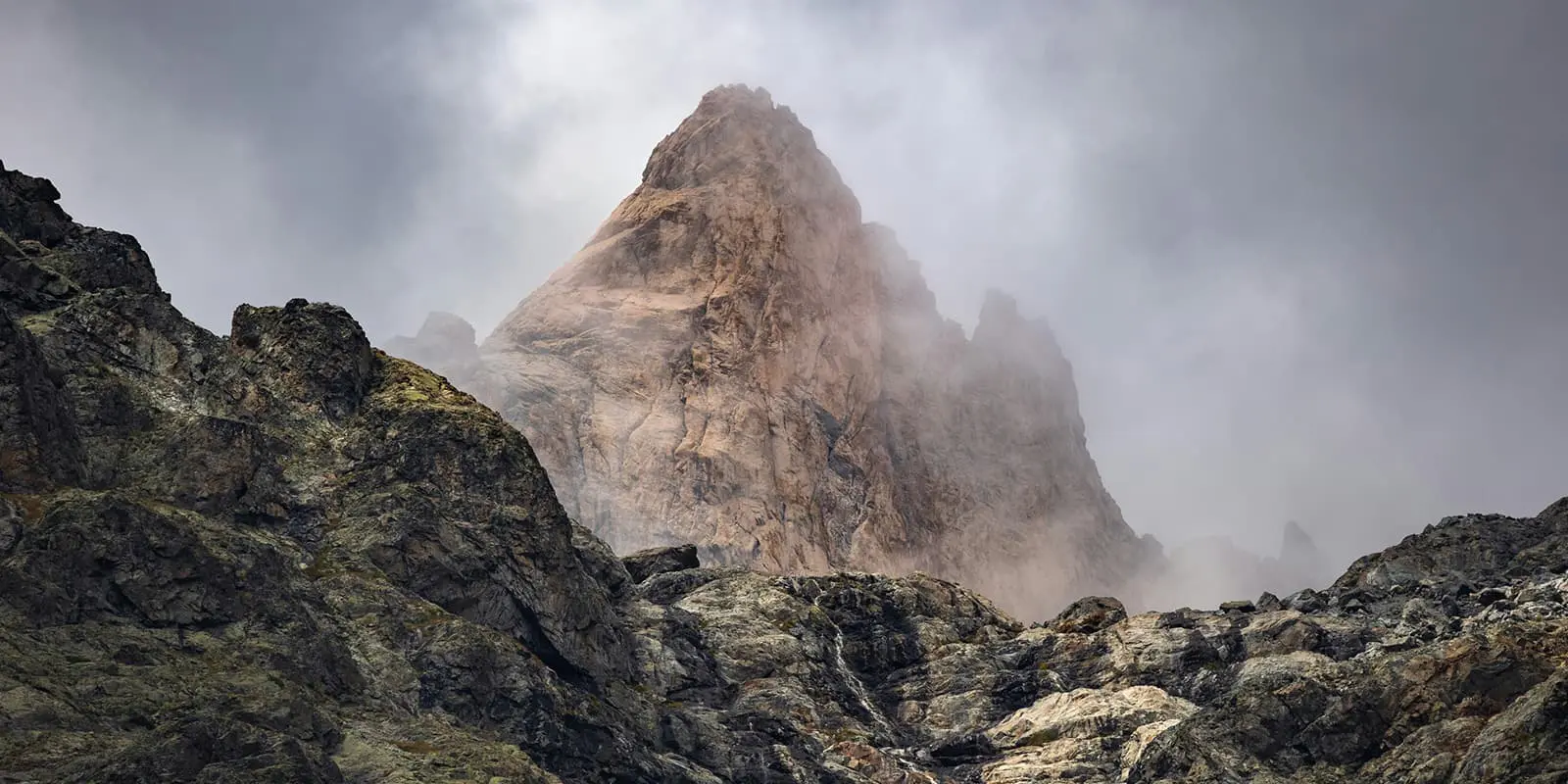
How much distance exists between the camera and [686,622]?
655ft

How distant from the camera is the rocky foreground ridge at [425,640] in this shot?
112m

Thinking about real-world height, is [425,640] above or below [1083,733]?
above

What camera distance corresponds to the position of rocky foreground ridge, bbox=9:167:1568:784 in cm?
11169

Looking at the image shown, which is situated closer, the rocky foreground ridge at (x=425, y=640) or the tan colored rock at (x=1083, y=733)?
the rocky foreground ridge at (x=425, y=640)

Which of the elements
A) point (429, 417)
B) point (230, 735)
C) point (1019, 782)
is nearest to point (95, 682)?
point (230, 735)

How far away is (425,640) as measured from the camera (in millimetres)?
145500

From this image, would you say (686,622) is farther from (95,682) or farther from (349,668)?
(95,682)

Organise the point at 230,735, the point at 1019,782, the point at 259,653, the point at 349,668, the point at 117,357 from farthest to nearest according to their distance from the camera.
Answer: the point at 1019,782 → the point at 117,357 → the point at 349,668 → the point at 259,653 → the point at 230,735

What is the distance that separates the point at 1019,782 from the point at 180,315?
11334 cm

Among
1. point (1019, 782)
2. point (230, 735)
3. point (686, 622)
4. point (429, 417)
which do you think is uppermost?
point (429, 417)

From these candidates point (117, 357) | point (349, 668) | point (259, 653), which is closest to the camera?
point (259, 653)

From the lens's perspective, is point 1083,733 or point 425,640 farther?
point 1083,733

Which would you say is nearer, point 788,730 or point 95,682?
point 95,682

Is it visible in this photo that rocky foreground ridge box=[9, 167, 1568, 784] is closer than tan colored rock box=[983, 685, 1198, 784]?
Yes
